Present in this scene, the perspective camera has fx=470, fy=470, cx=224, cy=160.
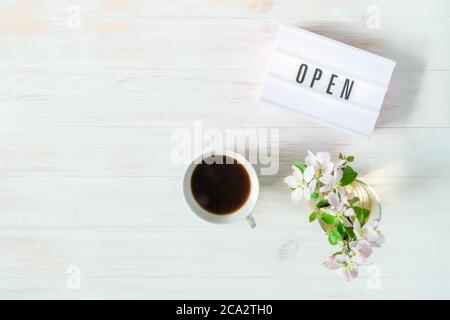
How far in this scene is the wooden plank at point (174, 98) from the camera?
0.91m

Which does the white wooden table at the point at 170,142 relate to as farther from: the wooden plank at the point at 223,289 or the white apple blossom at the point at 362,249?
the white apple blossom at the point at 362,249

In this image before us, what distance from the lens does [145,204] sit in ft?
3.05

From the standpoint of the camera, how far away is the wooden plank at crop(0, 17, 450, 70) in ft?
2.97

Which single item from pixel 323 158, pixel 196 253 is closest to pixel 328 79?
pixel 323 158

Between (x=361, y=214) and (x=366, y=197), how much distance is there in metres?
0.09

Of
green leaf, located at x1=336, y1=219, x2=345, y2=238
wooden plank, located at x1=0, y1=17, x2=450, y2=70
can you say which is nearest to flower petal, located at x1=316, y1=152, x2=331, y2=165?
green leaf, located at x1=336, y1=219, x2=345, y2=238

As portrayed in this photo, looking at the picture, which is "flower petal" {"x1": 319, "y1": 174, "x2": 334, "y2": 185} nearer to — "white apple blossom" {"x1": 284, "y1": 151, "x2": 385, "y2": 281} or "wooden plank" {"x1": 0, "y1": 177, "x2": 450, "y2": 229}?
"white apple blossom" {"x1": 284, "y1": 151, "x2": 385, "y2": 281}

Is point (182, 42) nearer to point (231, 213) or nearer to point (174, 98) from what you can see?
point (174, 98)

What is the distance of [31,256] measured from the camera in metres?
0.94

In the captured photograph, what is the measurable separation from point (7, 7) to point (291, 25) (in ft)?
1.81

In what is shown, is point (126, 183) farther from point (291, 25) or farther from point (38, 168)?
point (291, 25)

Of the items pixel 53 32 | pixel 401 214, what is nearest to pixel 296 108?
pixel 401 214

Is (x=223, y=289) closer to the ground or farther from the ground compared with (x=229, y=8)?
closer to the ground

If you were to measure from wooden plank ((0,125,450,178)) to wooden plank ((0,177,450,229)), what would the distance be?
18mm
